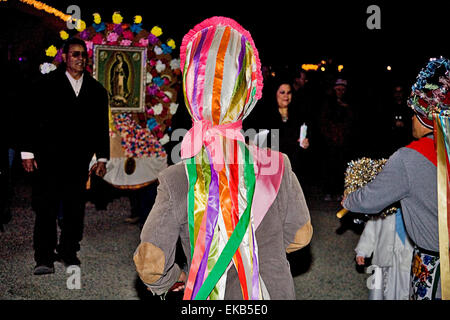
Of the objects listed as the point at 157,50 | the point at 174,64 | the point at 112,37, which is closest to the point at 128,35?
the point at 112,37

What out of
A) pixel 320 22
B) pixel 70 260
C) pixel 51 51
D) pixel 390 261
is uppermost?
pixel 320 22

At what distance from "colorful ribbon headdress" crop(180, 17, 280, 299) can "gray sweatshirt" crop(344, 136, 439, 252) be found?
0.89 meters

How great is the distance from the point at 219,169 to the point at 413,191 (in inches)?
42.7

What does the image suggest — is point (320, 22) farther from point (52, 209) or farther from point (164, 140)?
point (52, 209)

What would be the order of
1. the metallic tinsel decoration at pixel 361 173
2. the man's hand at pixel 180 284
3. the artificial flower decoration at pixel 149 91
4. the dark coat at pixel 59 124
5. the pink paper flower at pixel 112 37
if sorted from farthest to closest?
the artificial flower decoration at pixel 149 91 → the pink paper flower at pixel 112 37 → the dark coat at pixel 59 124 → the metallic tinsel decoration at pixel 361 173 → the man's hand at pixel 180 284

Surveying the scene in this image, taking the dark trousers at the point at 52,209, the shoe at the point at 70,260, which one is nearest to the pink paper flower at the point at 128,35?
the dark trousers at the point at 52,209

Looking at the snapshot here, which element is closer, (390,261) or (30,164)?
(390,261)

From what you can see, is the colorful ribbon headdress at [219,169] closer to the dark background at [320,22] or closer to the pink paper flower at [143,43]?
the pink paper flower at [143,43]

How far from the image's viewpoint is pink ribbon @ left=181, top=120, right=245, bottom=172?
1938 millimetres

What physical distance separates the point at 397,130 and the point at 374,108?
23.7 inches

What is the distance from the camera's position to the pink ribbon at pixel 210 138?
194 cm

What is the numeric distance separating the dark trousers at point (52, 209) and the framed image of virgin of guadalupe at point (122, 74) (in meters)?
1.44

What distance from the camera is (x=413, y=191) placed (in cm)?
247

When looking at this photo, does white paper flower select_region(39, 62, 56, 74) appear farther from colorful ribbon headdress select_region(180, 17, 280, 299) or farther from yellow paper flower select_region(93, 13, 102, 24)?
colorful ribbon headdress select_region(180, 17, 280, 299)
